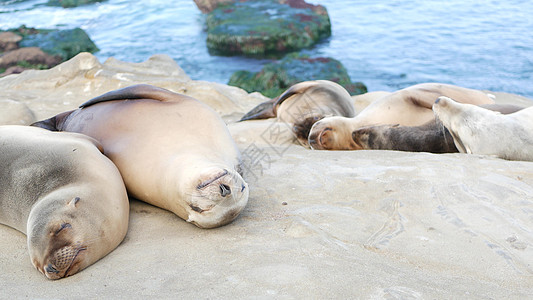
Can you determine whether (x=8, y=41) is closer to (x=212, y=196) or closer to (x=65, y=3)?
(x=65, y=3)

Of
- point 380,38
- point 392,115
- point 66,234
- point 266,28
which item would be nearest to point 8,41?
point 266,28

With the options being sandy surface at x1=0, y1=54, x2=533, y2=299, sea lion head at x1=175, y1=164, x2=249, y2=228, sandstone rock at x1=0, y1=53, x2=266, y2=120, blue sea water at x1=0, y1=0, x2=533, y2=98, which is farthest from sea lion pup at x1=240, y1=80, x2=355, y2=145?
blue sea water at x1=0, y1=0, x2=533, y2=98

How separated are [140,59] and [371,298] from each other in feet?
41.1

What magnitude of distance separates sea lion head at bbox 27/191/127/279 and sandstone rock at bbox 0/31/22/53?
1128 centimetres

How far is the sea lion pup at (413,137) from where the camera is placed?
3961mm

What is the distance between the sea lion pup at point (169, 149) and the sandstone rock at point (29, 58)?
8485 millimetres

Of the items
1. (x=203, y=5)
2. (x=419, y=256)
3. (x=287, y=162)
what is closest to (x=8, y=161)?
(x=287, y=162)

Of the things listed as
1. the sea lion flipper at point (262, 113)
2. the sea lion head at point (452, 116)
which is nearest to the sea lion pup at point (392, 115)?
the sea lion head at point (452, 116)

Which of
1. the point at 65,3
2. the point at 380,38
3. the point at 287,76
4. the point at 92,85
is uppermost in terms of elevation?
the point at 92,85

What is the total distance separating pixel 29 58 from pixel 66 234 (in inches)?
406

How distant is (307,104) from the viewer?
5.46 m

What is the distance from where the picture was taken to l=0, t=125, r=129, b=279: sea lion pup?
2.09m

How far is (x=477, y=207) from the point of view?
2.56 meters

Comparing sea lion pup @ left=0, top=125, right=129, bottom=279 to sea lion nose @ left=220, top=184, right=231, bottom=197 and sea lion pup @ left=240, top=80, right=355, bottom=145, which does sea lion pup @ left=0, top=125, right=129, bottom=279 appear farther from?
sea lion pup @ left=240, top=80, right=355, bottom=145
